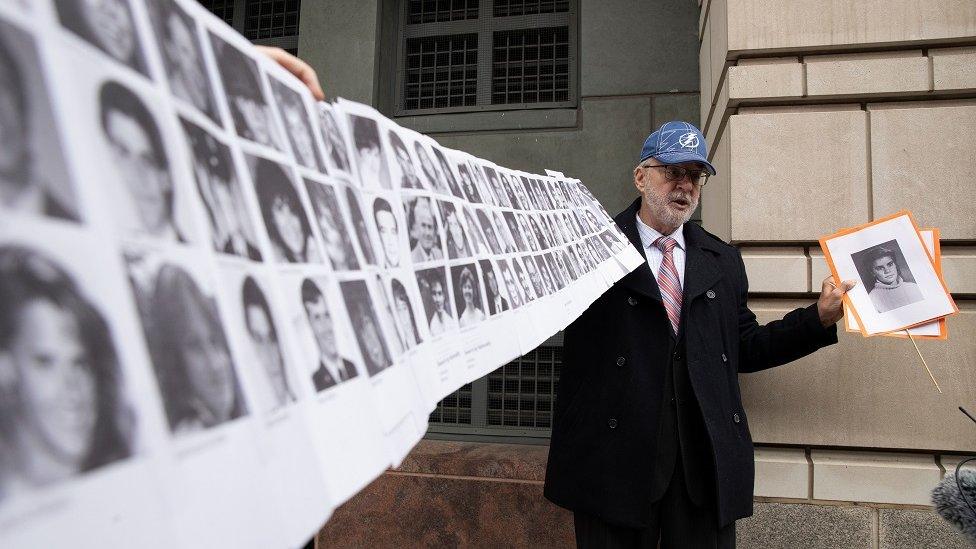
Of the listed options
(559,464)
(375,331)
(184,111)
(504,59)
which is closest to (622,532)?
(559,464)

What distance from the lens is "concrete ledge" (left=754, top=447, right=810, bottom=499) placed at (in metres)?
3.62

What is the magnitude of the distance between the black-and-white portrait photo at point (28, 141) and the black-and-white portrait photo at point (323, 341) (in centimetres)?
33

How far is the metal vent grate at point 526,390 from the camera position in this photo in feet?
16.2

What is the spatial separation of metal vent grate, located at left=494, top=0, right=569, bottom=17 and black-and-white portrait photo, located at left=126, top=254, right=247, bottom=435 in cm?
525

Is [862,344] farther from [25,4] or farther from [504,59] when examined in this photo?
[25,4]

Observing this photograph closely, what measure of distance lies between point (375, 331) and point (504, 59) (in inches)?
190

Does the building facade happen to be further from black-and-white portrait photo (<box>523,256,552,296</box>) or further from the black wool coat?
black-and-white portrait photo (<box>523,256,552,296</box>)

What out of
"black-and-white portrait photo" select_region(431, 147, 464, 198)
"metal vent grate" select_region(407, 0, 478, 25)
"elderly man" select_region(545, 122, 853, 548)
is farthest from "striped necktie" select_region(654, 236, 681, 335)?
"metal vent grate" select_region(407, 0, 478, 25)

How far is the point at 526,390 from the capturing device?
502 cm

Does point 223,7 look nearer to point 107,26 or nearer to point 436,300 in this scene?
point 436,300

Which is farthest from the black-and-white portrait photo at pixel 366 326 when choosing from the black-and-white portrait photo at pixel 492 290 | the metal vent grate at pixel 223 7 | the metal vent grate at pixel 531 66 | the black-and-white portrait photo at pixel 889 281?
the metal vent grate at pixel 223 7

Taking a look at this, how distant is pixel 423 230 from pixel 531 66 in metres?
4.37

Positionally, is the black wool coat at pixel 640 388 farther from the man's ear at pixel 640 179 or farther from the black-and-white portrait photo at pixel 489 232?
the black-and-white portrait photo at pixel 489 232

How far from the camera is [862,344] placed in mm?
3637
